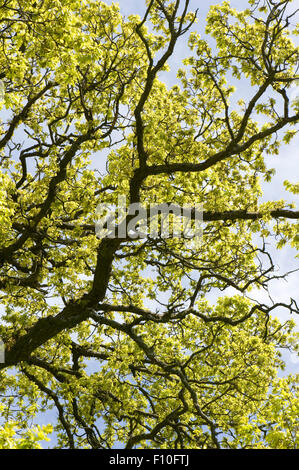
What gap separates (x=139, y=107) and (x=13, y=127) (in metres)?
4.91

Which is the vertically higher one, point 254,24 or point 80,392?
point 254,24

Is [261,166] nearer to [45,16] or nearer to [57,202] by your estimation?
[57,202]

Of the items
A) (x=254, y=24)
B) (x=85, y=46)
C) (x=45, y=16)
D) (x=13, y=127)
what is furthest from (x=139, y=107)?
(x=13, y=127)

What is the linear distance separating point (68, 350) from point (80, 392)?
1.54 metres

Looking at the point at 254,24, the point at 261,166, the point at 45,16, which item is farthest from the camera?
the point at 261,166

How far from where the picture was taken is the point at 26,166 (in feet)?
47.4

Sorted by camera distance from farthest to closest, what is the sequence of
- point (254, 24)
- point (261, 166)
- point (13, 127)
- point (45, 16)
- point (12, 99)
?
point (13, 127)
point (261, 166)
point (254, 24)
point (45, 16)
point (12, 99)

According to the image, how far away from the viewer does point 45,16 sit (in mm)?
9883

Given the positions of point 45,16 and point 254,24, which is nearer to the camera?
point 45,16

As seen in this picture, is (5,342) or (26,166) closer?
(5,342)

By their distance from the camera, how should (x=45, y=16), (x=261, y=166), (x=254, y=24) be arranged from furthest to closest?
(x=261, y=166)
(x=254, y=24)
(x=45, y=16)
